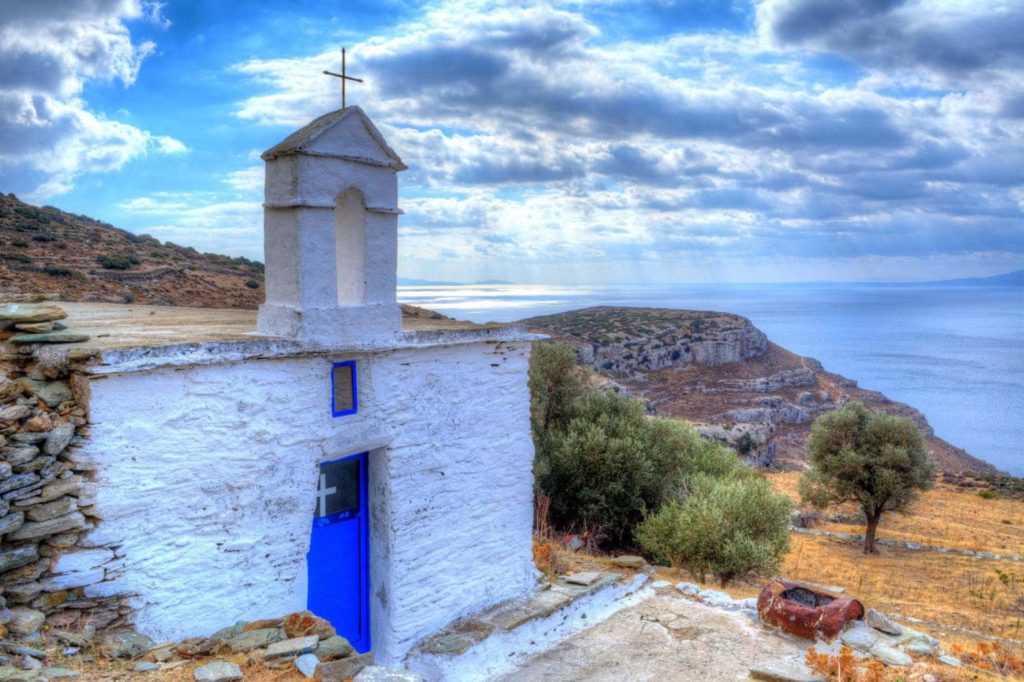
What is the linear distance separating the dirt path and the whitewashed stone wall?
1109 millimetres

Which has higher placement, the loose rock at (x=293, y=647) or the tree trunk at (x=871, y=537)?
the loose rock at (x=293, y=647)

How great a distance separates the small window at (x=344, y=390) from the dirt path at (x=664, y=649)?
3.33m

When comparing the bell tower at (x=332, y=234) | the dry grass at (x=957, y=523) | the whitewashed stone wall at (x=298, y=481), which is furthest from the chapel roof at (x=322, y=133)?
the dry grass at (x=957, y=523)

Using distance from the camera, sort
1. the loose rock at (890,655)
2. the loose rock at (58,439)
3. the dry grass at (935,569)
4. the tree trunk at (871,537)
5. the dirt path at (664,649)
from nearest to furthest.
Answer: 1. the loose rock at (58,439)
2. the loose rock at (890,655)
3. the dirt path at (664,649)
4. the dry grass at (935,569)
5. the tree trunk at (871,537)

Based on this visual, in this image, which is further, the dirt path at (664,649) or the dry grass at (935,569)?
the dry grass at (935,569)

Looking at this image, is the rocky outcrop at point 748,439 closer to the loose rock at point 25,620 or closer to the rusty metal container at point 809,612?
the rusty metal container at point 809,612

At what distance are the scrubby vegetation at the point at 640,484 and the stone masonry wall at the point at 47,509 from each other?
8468mm

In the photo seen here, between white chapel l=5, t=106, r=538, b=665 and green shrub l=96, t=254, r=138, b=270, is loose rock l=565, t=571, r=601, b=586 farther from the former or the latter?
green shrub l=96, t=254, r=138, b=270

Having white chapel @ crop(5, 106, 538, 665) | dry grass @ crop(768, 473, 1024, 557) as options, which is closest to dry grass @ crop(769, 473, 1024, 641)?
dry grass @ crop(768, 473, 1024, 557)

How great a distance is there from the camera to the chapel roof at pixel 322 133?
264 inches

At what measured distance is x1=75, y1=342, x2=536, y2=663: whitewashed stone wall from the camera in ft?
18.7

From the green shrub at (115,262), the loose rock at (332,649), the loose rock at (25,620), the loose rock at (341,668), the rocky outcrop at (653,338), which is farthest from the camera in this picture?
the rocky outcrop at (653,338)

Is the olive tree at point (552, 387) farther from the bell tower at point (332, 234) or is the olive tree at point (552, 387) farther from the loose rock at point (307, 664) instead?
the loose rock at point (307, 664)

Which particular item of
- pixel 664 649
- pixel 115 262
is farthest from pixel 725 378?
pixel 664 649
